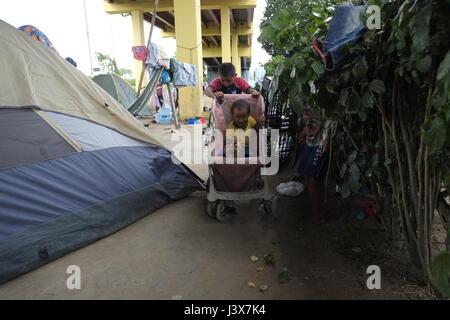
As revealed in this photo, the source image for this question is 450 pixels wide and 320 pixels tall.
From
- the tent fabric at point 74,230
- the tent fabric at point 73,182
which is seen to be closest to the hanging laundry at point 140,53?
the tent fabric at point 73,182

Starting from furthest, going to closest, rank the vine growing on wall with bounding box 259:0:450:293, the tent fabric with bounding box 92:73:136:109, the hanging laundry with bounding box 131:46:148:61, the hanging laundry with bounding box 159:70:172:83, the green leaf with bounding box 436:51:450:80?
the tent fabric with bounding box 92:73:136:109 < the hanging laundry with bounding box 159:70:172:83 < the hanging laundry with bounding box 131:46:148:61 < the vine growing on wall with bounding box 259:0:450:293 < the green leaf with bounding box 436:51:450:80

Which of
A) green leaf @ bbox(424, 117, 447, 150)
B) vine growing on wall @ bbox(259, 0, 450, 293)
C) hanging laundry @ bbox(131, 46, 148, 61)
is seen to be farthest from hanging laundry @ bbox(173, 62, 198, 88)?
green leaf @ bbox(424, 117, 447, 150)

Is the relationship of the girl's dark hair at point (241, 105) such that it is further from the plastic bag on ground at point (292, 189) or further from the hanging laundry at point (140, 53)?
the hanging laundry at point (140, 53)

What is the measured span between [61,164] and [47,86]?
0.82m

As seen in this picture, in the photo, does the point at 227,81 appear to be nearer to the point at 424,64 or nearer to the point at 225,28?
the point at 424,64

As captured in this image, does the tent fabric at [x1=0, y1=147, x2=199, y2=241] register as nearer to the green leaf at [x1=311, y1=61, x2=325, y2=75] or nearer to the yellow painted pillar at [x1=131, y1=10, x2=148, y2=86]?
the green leaf at [x1=311, y1=61, x2=325, y2=75]

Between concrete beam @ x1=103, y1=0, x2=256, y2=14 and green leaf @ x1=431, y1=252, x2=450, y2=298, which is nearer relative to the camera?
green leaf @ x1=431, y1=252, x2=450, y2=298

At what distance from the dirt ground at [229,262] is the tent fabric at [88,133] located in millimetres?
834

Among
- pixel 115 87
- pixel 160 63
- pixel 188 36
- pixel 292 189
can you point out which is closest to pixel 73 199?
pixel 292 189

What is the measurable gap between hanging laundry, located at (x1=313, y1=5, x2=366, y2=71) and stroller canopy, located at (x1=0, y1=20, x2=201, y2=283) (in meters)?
2.08

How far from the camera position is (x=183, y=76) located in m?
7.37

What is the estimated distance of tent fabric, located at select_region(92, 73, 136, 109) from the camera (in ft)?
30.2
